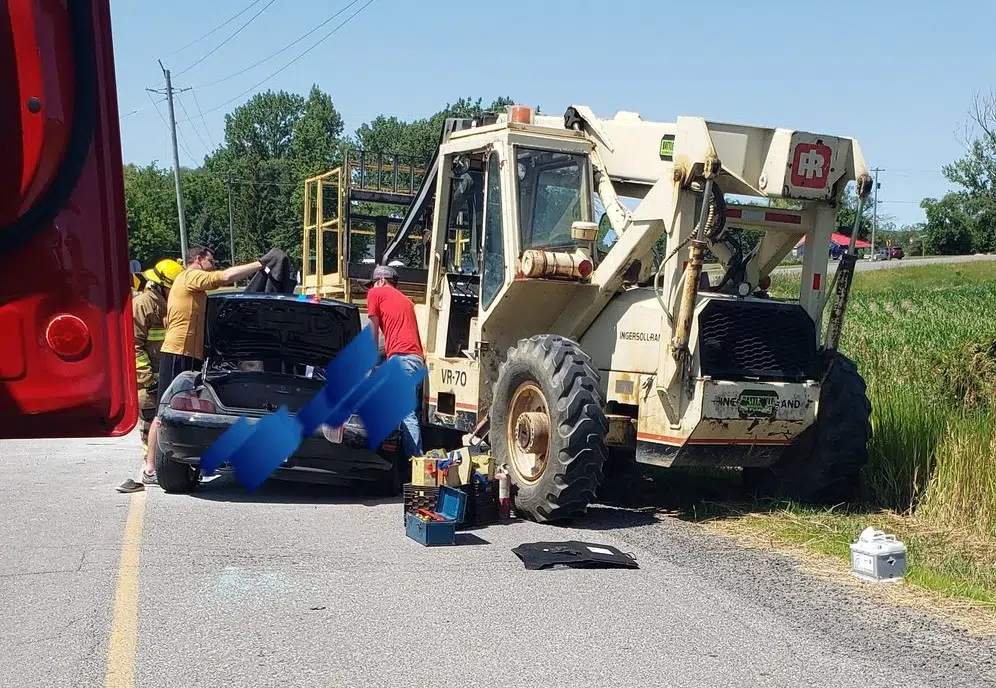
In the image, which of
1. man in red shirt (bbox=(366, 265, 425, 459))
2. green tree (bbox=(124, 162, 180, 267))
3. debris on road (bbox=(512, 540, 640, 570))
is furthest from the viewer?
green tree (bbox=(124, 162, 180, 267))

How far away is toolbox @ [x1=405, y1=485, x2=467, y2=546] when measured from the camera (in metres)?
7.70

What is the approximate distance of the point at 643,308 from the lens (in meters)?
8.70

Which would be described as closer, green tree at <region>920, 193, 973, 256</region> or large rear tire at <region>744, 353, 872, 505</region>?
large rear tire at <region>744, 353, 872, 505</region>

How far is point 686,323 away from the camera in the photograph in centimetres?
809

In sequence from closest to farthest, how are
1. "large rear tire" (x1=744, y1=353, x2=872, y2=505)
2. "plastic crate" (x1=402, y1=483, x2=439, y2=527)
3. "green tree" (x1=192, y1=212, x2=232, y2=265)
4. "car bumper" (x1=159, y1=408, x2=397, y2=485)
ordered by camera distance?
"plastic crate" (x1=402, y1=483, x2=439, y2=527) → "large rear tire" (x1=744, y1=353, x2=872, y2=505) → "car bumper" (x1=159, y1=408, x2=397, y2=485) → "green tree" (x1=192, y1=212, x2=232, y2=265)

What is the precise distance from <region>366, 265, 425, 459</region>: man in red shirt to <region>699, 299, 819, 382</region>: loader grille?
9.42ft

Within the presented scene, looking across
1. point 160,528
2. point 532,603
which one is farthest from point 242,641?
point 160,528

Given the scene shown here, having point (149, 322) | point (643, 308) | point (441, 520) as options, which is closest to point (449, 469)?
point (441, 520)

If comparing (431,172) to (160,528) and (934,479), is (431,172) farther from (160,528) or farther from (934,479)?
(934,479)

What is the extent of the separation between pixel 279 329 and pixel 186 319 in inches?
35.5

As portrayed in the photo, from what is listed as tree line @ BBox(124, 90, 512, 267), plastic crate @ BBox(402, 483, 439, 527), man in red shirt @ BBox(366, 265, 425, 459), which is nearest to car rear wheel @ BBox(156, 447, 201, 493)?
man in red shirt @ BBox(366, 265, 425, 459)

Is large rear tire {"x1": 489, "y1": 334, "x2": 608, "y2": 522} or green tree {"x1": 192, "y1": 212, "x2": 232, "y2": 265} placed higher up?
green tree {"x1": 192, "y1": 212, "x2": 232, "y2": 265}

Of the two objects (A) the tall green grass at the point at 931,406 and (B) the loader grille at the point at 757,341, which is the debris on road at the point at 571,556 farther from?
(A) the tall green grass at the point at 931,406

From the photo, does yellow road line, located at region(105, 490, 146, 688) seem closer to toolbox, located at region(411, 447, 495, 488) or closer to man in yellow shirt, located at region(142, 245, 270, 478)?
toolbox, located at region(411, 447, 495, 488)
